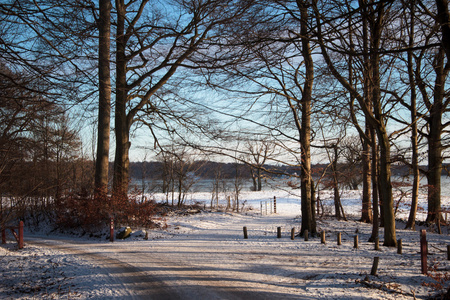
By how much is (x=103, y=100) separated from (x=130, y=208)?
5.51 m

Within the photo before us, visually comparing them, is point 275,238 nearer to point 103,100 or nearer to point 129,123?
point 103,100

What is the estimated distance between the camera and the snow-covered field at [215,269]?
236 inches

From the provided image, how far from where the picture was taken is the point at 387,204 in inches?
392

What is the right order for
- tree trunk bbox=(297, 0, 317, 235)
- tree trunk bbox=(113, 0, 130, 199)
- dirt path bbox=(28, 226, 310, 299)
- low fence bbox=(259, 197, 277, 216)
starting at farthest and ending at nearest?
low fence bbox=(259, 197, 277, 216), tree trunk bbox=(113, 0, 130, 199), tree trunk bbox=(297, 0, 317, 235), dirt path bbox=(28, 226, 310, 299)

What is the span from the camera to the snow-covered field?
600 cm

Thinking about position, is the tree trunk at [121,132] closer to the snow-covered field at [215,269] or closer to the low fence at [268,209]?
the snow-covered field at [215,269]

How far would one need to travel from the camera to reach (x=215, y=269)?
300 inches

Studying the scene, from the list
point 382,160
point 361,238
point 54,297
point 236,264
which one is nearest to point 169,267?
point 236,264

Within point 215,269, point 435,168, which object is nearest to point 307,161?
point 215,269

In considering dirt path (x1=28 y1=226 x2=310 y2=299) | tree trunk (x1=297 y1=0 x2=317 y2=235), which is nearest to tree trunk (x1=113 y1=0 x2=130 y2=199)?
dirt path (x1=28 y1=226 x2=310 y2=299)

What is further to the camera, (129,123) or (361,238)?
(129,123)

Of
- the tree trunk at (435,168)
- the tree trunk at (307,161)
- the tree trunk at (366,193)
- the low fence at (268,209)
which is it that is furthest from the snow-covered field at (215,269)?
the low fence at (268,209)

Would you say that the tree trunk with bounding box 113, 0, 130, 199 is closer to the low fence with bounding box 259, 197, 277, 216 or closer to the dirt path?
the dirt path

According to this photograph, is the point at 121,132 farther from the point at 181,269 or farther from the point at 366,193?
the point at 366,193
